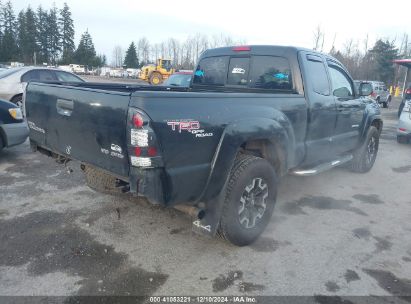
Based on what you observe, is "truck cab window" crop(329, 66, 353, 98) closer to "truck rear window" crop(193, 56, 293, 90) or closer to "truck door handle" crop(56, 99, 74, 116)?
"truck rear window" crop(193, 56, 293, 90)

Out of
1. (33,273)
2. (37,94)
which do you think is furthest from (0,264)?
(37,94)

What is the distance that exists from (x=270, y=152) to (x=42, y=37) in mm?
81766

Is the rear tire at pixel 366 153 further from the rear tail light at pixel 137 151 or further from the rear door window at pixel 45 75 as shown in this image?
the rear door window at pixel 45 75

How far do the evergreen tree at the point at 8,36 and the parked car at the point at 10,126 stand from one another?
6762 cm

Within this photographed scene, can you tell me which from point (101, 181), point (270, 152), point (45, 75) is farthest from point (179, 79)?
point (101, 181)

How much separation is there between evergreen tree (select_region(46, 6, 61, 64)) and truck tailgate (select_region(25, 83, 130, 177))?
262 ft

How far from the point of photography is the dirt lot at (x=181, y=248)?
3.00m

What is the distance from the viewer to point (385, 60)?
47344 mm

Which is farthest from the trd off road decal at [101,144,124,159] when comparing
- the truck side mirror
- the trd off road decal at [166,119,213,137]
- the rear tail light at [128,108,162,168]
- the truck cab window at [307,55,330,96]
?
the truck side mirror

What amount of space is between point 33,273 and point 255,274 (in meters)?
1.93

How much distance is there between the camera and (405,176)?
6.89m

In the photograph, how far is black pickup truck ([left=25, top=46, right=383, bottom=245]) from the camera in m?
2.73

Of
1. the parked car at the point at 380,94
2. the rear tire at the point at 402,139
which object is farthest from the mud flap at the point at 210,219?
the parked car at the point at 380,94

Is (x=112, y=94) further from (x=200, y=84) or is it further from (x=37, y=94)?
(x=200, y=84)
